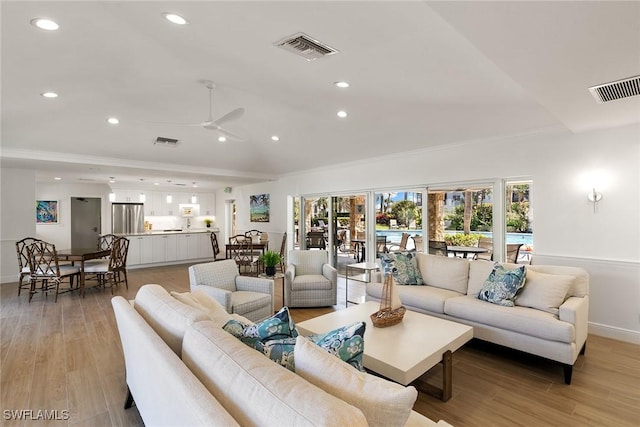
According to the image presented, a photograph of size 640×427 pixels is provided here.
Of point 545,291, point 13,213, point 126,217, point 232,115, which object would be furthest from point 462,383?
point 126,217

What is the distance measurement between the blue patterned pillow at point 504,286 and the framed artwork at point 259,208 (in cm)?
675

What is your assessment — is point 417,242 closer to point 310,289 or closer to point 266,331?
point 310,289

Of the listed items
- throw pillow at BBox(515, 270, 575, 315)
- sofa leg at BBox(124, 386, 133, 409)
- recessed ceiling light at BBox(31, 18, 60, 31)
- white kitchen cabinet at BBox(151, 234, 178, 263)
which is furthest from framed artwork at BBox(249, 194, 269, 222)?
throw pillow at BBox(515, 270, 575, 315)

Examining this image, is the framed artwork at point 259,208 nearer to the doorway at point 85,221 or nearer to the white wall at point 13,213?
the doorway at point 85,221

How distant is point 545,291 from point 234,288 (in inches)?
134

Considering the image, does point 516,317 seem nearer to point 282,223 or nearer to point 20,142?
point 282,223

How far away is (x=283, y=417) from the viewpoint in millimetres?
902

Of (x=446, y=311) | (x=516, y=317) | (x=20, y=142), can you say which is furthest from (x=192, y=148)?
(x=516, y=317)

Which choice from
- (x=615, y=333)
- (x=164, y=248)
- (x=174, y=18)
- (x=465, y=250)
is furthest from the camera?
(x=164, y=248)

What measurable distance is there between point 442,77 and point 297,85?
1639 mm

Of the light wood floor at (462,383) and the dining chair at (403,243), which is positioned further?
the dining chair at (403,243)

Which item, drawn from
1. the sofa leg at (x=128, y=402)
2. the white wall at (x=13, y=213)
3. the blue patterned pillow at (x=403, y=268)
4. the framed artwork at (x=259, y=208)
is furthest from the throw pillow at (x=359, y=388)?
the white wall at (x=13, y=213)

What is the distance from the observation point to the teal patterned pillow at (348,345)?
55.1 inches

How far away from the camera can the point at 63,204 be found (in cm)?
974
